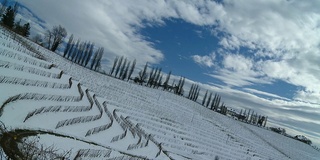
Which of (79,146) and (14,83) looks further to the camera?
(14,83)

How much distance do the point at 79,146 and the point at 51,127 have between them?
2227 millimetres

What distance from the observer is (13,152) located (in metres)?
8.44

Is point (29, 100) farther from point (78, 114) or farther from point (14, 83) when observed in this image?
point (78, 114)

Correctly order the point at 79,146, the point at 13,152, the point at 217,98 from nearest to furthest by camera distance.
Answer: the point at 13,152, the point at 79,146, the point at 217,98

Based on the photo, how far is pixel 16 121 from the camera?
1324 centimetres

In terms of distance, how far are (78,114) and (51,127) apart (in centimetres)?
488

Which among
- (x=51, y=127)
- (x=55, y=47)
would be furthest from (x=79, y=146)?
(x=55, y=47)

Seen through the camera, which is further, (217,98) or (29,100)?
(217,98)

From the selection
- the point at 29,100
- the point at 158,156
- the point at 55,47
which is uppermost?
the point at 55,47

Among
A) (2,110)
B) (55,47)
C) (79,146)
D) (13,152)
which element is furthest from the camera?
(55,47)

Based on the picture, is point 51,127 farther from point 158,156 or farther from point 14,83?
point 158,156

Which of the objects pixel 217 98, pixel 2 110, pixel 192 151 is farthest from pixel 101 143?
pixel 217 98

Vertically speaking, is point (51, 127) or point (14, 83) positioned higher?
point (14, 83)

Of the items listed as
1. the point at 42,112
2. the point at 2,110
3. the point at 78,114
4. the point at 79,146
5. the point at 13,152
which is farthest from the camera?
the point at 78,114
